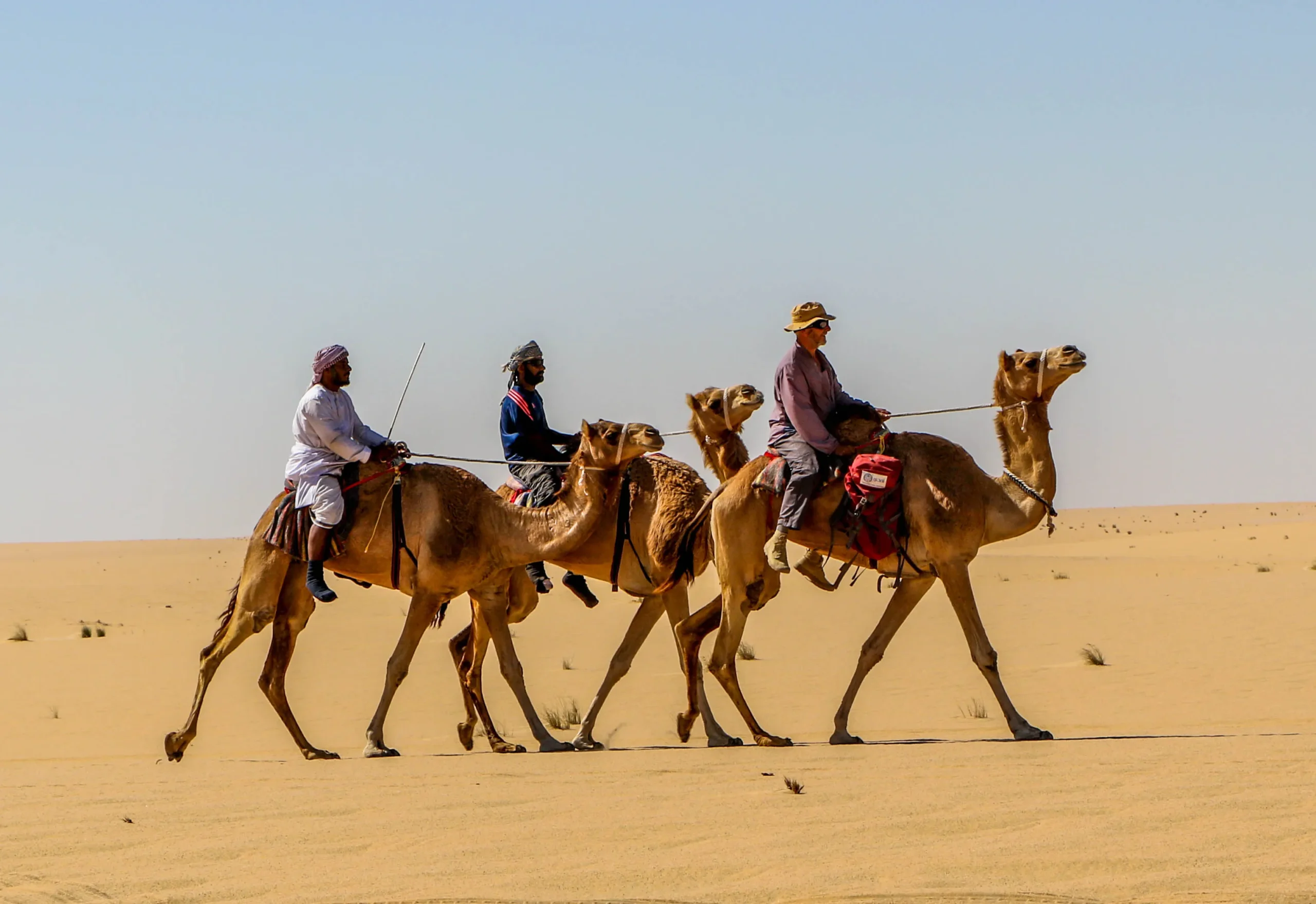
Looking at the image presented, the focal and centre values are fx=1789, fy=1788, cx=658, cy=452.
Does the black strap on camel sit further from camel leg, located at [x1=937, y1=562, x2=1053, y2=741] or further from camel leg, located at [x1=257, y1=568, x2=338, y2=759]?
camel leg, located at [x1=257, y1=568, x2=338, y2=759]

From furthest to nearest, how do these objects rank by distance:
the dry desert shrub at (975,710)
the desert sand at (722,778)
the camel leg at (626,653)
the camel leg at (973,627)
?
1. the dry desert shrub at (975,710)
2. the camel leg at (626,653)
3. the camel leg at (973,627)
4. the desert sand at (722,778)

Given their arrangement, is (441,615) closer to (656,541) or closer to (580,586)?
(580,586)

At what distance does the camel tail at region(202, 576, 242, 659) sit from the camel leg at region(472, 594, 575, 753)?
5.87 ft

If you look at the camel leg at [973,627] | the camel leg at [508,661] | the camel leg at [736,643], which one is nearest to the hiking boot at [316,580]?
the camel leg at [508,661]

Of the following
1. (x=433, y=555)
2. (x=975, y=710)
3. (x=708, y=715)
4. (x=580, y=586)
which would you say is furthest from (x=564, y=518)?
(x=975, y=710)

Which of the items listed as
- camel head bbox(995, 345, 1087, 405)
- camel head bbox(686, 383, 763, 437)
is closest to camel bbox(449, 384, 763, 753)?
camel head bbox(686, 383, 763, 437)

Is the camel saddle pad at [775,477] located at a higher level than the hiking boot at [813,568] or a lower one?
higher

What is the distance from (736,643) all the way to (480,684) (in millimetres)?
2012

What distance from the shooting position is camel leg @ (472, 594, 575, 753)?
42.2ft

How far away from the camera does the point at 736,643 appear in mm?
12578

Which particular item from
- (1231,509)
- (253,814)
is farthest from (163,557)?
(253,814)

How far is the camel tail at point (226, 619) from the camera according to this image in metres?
13.2

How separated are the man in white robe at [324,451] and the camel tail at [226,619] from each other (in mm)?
712

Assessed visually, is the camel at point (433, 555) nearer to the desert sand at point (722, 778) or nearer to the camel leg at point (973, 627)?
the desert sand at point (722, 778)
